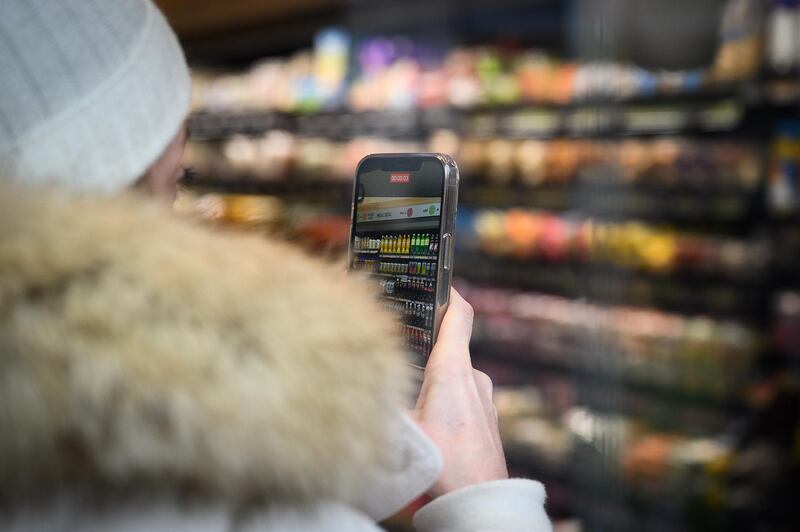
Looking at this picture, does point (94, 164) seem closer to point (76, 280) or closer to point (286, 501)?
point (76, 280)

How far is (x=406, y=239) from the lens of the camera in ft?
2.19

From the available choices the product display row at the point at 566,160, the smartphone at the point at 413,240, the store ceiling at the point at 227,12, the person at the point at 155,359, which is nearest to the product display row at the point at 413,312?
the smartphone at the point at 413,240

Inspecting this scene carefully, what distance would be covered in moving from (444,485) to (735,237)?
6.19ft

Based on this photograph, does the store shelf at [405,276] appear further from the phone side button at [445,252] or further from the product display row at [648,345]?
the product display row at [648,345]

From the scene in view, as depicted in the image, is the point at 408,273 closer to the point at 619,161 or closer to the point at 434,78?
the point at 619,161

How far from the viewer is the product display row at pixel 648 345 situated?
2.19m

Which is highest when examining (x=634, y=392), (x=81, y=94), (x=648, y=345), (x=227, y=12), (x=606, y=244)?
(x=227, y=12)

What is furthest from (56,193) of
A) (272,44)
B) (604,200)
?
(272,44)

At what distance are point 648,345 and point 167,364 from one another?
2157 mm

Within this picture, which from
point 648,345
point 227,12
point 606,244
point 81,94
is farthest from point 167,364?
point 227,12

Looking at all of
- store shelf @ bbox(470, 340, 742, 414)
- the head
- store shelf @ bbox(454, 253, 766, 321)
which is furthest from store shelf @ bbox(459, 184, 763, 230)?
the head

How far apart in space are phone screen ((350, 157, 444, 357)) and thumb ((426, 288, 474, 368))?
1cm

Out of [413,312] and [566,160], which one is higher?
[413,312]

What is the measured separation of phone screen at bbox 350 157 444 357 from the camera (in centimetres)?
65
